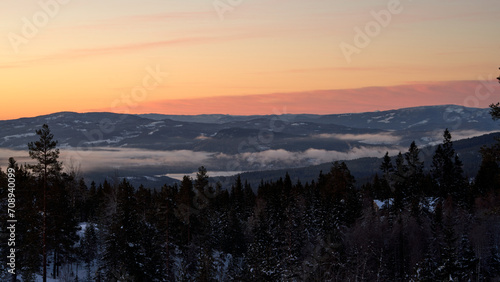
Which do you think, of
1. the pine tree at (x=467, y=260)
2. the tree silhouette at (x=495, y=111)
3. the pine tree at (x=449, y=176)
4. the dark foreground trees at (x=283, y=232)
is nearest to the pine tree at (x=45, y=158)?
the dark foreground trees at (x=283, y=232)

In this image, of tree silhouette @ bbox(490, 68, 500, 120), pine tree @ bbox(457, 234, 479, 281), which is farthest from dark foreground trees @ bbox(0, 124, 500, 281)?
tree silhouette @ bbox(490, 68, 500, 120)

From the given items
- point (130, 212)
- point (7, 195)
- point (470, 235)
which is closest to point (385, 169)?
point (470, 235)

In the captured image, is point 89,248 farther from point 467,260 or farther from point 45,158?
point 467,260

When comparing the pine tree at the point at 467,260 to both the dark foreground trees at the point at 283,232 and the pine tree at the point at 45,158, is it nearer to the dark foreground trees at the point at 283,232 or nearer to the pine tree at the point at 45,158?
the dark foreground trees at the point at 283,232

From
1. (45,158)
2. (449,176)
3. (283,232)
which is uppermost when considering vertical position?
(45,158)

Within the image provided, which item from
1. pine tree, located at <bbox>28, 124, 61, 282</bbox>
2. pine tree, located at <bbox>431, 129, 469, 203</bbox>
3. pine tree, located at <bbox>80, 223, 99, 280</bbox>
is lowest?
pine tree, located at <bbox>80, 223, 99, 280</bbox>

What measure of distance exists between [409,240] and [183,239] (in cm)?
3229

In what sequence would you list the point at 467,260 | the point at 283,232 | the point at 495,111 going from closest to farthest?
the point at 495,111 → the point at 467,260 → the point at 283,232

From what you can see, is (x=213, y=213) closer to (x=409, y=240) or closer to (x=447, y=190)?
(x=409, y=240)

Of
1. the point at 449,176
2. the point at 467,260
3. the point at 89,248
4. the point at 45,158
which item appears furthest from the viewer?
the point at 449,176

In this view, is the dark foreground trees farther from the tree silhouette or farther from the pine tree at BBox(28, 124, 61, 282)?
the tree silhouette

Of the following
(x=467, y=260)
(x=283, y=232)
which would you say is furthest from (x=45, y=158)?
(x=467, y=260)

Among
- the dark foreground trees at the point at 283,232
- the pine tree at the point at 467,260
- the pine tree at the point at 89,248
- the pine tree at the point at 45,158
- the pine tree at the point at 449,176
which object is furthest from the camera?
the pine tree at the point at 449,176

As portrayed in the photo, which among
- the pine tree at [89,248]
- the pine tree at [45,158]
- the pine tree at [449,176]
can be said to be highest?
the pine tree at [45,158]
